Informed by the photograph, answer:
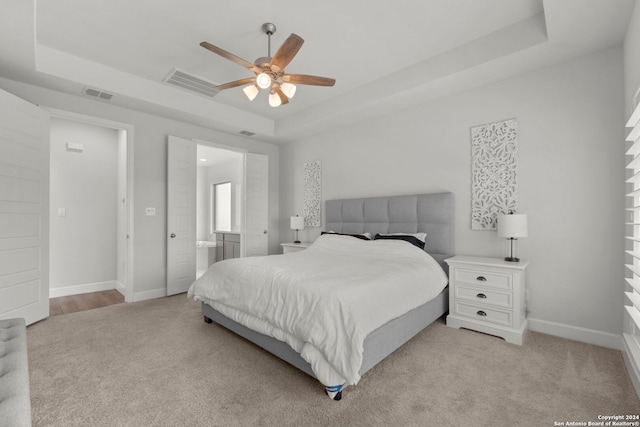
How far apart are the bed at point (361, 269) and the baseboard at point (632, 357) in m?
1.33

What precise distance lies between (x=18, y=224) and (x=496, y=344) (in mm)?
4616

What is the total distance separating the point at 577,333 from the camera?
8.84ft

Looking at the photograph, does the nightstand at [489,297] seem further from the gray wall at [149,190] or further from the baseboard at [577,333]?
the gray wall at [149,190]

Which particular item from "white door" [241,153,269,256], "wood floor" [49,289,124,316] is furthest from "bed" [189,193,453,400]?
"wood floor" [49,289,124,316]

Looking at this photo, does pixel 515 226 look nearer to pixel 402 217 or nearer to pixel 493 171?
pixel 493 171

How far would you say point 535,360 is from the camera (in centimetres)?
234

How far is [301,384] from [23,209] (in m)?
3.20

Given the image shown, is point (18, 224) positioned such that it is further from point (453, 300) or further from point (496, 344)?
point (496, 344)

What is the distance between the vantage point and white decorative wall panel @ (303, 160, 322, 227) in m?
5.07

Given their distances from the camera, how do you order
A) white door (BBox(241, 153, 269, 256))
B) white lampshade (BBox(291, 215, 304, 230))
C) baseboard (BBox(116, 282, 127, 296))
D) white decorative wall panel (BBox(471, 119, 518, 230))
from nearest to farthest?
white decorative wall panel (BBox(471, 119, 518, 230))
baseboard (BBox(116, 282, 127, 296))
white lampshade (BBox(291, 215, 304, 230))
white door (BBox(241, 153, 269, 256))

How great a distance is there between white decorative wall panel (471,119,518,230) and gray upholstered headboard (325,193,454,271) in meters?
0.30

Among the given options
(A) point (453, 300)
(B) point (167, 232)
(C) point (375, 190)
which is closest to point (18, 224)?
(B) point (167, 232)

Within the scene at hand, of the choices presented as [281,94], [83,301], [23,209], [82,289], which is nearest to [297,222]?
[281,94]

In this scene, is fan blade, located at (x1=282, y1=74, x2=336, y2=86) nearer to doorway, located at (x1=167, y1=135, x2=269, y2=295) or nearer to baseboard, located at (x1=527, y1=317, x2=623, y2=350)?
doorway, located at (x1=167, y1=135, x2=269, y2=295)
